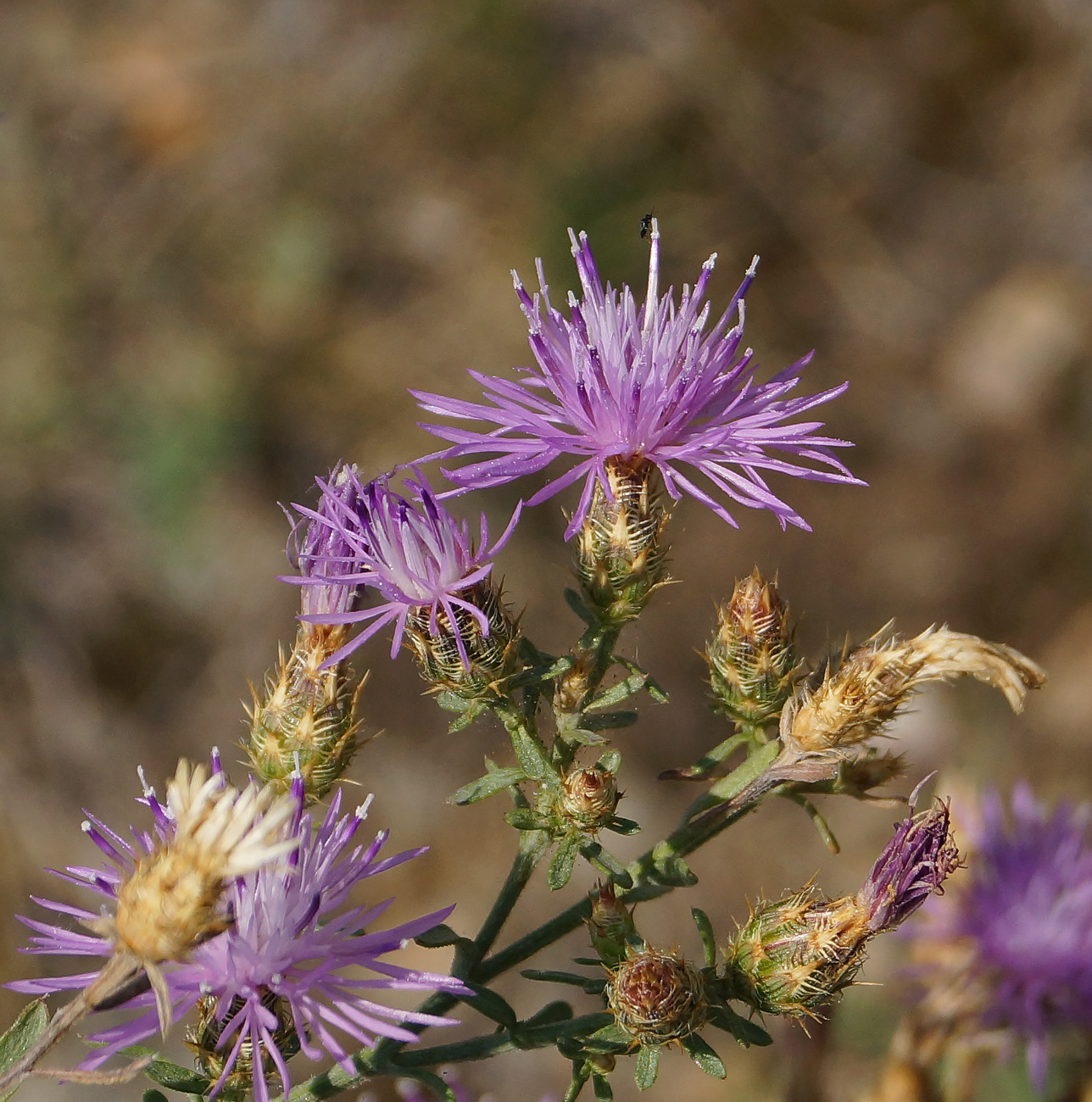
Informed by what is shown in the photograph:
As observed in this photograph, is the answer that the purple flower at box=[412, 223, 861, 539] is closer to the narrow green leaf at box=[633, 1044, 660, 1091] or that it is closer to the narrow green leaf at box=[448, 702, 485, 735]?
the narrow green leaf at box=[448, 702, 485, 735]

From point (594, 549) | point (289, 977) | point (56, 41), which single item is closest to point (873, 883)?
point (594, 549)

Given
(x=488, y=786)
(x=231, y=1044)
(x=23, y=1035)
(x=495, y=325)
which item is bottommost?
(x=23, y=1035)

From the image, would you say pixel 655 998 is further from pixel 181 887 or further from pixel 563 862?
pixel 181 887

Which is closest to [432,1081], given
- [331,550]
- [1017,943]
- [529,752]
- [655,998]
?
[655,998]

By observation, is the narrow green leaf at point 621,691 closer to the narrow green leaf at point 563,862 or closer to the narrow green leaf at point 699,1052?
the narrow green leaf at point 563,862

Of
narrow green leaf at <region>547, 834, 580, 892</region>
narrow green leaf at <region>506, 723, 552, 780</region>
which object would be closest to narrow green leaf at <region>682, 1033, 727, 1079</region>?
narrow green leaf at <region>547, 834, 580, 892</region>

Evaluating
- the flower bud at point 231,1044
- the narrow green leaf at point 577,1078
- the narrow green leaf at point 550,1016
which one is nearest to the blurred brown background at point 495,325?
the narrow green leaf at point 550,1016
